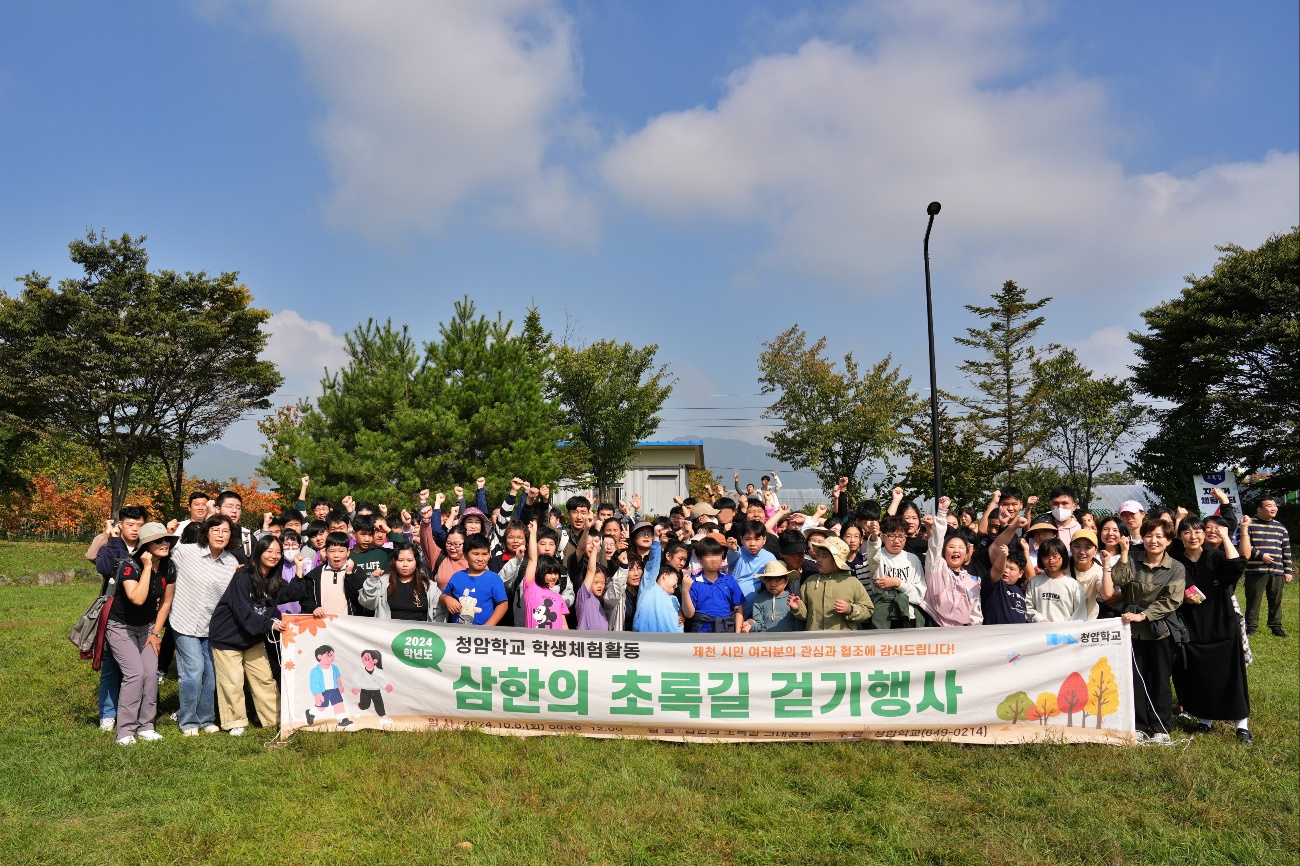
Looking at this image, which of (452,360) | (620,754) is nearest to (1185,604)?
(620,754)

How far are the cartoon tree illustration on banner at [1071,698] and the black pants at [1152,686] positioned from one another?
1.80 feet

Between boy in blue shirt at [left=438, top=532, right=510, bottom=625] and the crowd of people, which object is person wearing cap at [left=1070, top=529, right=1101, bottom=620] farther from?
boy in blue shirt at [left=438, top=532, right=510, bottom=625]

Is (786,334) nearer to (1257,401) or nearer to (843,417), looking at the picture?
(843,417)

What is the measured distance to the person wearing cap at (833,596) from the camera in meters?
6.50

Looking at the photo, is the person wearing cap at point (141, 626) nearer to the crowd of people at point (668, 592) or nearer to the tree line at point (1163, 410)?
the crowd of people at point (668, 592)

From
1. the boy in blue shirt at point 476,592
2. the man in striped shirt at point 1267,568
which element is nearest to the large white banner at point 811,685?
the boy in blue shirt at point 476,592

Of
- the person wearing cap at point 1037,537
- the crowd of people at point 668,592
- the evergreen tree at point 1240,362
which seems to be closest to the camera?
the crowd of people at point 668,592

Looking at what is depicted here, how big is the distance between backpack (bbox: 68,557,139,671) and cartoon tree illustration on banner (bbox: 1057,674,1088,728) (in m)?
7.55

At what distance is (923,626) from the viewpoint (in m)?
6.79

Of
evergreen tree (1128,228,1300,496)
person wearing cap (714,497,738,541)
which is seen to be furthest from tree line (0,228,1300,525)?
person wearing cap (714,497,738,541)

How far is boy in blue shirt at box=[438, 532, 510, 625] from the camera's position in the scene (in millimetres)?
6891

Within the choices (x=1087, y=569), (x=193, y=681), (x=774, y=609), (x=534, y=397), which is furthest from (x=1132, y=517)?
(x=534, y=397)

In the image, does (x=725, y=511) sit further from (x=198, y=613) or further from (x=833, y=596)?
(x=198, y=613)

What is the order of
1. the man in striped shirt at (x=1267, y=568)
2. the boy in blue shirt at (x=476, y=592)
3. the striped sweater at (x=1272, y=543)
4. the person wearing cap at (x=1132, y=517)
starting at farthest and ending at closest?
the striped sweater at (x=1272, y=543) < the man in striped shirt at (x=1267, y=568) < the person wearing cap at (x=1132, y=517) < the boy in blue shirt at (x=476, y=592)
